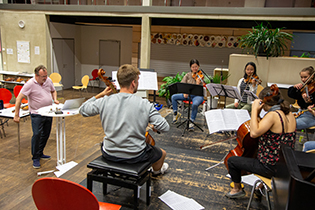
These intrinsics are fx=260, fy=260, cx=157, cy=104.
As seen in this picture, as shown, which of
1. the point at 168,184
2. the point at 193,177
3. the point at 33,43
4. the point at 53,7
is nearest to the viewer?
the point at 168,184

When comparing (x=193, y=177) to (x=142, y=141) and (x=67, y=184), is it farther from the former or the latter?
(x=67, y=184)

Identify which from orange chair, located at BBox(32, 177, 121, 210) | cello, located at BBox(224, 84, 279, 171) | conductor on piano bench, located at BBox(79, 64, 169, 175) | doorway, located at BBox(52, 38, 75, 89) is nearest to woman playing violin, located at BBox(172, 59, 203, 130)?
cello, located at BBox(224, 84, 279, 171)

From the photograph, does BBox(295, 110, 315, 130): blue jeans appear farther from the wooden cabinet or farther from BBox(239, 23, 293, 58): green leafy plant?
the wooden cabinet

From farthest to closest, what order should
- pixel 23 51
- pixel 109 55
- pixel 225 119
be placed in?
pixel 109 55 < pixel 23 51 < pixel 225 119

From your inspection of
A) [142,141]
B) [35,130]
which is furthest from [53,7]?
[142,141]

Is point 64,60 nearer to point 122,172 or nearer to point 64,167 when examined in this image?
point 64,167

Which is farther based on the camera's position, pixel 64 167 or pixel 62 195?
pixel 64 167

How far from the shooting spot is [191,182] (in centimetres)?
326

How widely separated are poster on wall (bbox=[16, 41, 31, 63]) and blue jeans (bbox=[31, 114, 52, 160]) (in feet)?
20.0

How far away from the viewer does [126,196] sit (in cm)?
285

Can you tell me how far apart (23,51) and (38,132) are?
6462mm

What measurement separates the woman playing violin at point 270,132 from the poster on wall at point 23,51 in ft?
29.1

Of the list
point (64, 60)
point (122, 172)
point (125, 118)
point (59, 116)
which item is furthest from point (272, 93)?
point (64, 60)

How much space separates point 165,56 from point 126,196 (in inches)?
289
